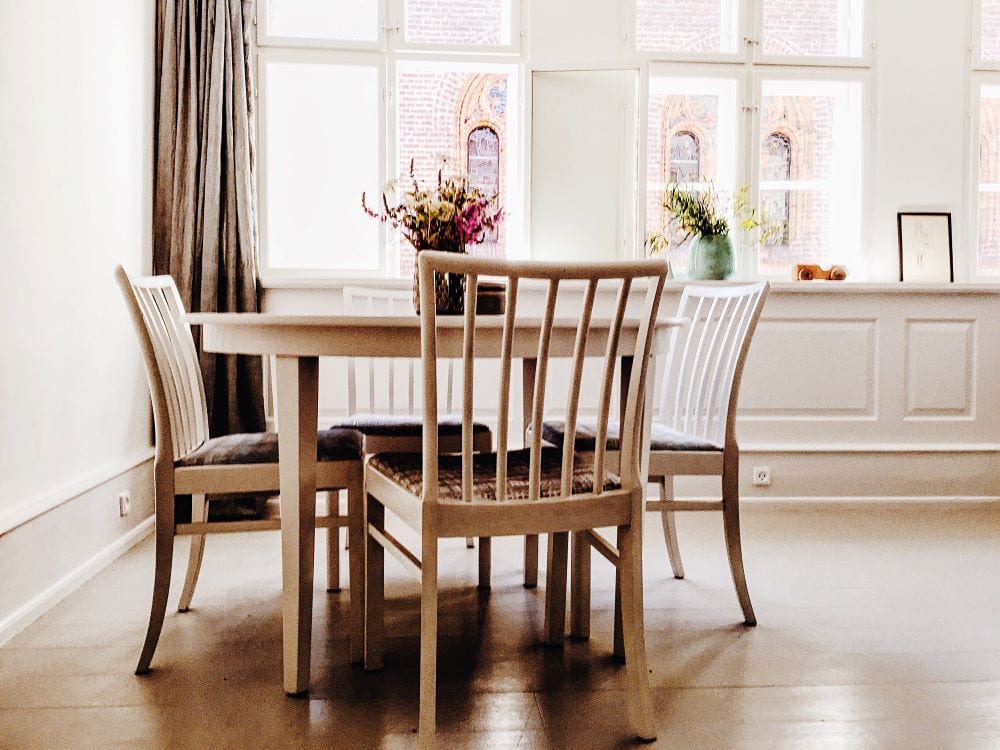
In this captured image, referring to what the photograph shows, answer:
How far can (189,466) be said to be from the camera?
6.58ft

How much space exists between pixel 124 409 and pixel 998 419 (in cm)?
380

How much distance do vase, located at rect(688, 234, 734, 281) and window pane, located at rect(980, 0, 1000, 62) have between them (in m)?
1.74

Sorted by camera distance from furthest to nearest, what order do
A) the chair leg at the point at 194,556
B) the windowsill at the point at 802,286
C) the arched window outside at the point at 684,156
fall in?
the arched window outside at the point at 684,156, the windowsill at the point at 802,286, the chair leg at the point at 194,556

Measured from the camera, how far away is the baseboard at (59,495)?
2250 mm

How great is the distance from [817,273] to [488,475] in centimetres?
274

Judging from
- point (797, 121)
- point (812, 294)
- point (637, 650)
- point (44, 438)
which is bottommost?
point (637, 650)

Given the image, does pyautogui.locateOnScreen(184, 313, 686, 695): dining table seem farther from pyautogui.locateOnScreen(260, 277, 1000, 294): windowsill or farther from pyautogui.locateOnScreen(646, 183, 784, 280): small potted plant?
pyautogui.locateOnScreen(646, 183, 784, 280): small potted plant

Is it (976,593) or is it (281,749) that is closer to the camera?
(281,749)

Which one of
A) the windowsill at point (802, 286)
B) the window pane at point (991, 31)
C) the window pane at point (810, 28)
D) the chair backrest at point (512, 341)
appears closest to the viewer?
the chair backrest at point (512, 341)

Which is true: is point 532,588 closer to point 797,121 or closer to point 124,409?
point 124,409

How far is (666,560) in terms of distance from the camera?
3.02 meters

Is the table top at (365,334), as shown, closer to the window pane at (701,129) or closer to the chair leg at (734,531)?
the chair leg at (734,531)

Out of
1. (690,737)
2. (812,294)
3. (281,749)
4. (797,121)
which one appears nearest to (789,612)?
(690,737)

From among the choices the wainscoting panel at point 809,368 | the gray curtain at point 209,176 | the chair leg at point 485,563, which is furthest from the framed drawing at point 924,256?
the gray curtain at point 209,176
